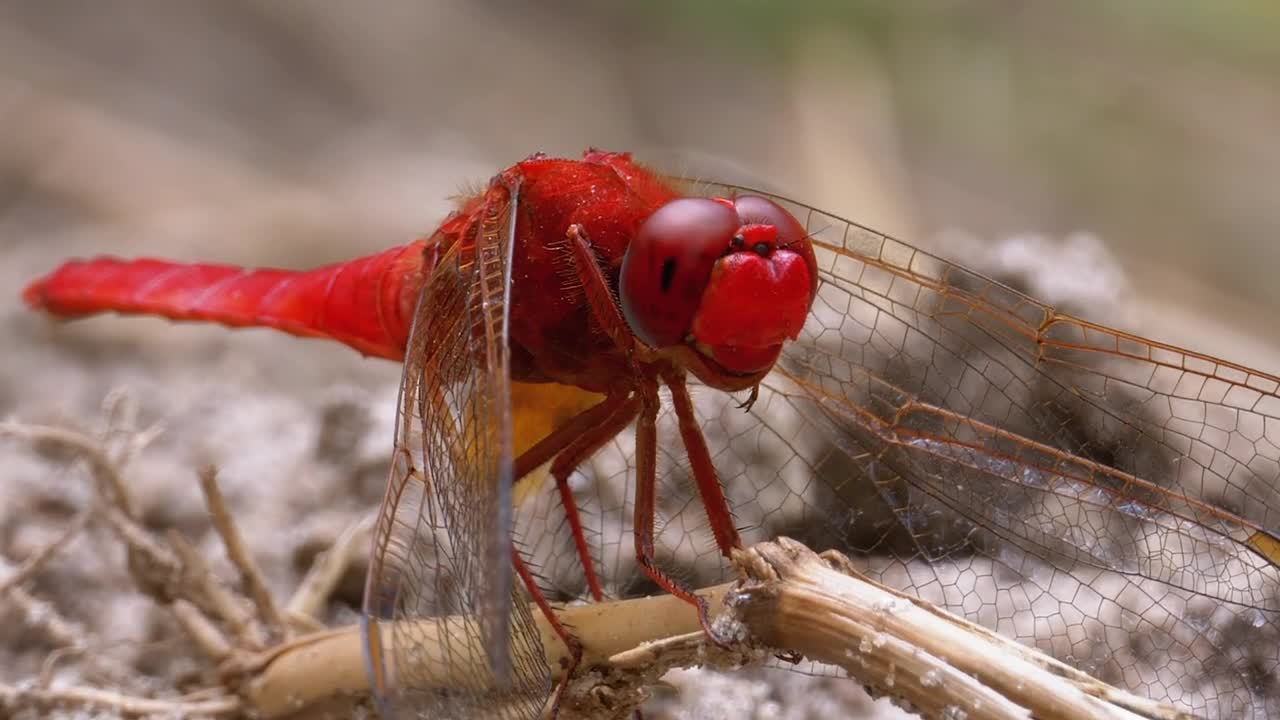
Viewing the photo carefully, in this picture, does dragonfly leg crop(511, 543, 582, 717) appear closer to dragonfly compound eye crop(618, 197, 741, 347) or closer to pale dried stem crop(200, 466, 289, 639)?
dragonfly compound eye crop(618, 197, 741, 347)

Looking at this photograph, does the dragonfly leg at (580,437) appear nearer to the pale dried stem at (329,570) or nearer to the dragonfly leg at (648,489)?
the dragonfly leg at (648,489)

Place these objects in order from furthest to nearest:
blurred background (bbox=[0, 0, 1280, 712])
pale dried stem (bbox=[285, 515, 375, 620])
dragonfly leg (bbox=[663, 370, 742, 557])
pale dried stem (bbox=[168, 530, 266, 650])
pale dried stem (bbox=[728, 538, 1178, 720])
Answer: blurred background (bbox=[0, 0, 1280, 712]), pale dried stem (bbox=[285, 515, 375, 620]), pale dried stem (bbox=[168, 530, 266, 650]), dragonfly leg (bbox=[663, 370, 742, 557]), pale dried stem (bbox=[728, 538, 1178, 720])

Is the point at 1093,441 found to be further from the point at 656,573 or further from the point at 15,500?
the point at 15,500

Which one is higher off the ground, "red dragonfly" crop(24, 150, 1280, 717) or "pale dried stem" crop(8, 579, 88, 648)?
"red dragonfly" crop(24, 150, 1280, 717)

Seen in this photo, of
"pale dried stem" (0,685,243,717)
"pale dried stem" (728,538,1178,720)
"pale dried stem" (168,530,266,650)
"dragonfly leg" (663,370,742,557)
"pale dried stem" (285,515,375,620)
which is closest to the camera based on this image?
"pale dried stem" (728,538,1178,720)

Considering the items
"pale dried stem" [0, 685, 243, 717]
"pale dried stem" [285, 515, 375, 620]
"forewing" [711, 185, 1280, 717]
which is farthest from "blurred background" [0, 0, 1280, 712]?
"forewing" [711, 185, 1280, 717]

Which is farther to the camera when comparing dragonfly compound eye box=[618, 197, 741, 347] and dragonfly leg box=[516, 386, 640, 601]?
dragonfly leg box=[516, 386, 640, 601]
